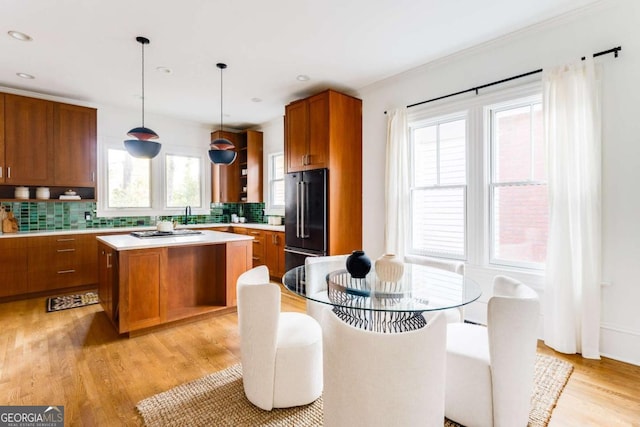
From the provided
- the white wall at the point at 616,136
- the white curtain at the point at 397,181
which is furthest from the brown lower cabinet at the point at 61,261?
the white wall at the point at 616,136

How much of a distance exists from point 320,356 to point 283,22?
2.73 meters

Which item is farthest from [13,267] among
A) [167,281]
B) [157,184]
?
[167,281]

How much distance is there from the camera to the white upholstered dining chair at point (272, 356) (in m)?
1.87

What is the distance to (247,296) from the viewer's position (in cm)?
188

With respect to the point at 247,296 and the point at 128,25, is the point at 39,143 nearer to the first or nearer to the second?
the point at 128,25

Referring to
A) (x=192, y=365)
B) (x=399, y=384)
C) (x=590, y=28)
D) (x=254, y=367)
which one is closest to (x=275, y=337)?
(x=254, y=367)

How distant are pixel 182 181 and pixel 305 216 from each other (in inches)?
122

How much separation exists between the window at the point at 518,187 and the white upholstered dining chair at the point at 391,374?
225cm

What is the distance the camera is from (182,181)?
6137mm

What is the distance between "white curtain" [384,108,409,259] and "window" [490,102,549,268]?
947mm

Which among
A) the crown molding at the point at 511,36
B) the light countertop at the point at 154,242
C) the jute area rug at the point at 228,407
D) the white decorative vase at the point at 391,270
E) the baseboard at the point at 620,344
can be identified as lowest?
Answer: the jute area rug at the point at 228,407

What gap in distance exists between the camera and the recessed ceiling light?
294 cm

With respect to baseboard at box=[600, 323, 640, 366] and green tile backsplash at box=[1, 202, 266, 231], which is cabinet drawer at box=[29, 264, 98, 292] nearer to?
green tile backsplash at box=[1, 202, 266, 231]

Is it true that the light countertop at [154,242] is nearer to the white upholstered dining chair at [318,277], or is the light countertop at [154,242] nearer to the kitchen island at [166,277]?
the kitchen island at [166,277]
